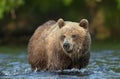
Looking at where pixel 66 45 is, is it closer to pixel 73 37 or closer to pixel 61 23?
pixel 73 37

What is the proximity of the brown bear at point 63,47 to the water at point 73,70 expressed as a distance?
201 mm

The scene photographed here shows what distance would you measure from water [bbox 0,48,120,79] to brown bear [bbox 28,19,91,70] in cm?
20

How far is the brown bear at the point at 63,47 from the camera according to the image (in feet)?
33.9

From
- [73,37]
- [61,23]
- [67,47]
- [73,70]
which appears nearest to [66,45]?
[67,47]

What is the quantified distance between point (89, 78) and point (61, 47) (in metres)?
0.88

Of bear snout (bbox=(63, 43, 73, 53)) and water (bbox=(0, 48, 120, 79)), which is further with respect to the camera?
water (bbox=(0, 48, 120, 79))

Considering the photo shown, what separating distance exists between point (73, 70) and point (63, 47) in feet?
2.45

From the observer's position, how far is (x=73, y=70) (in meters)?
10.8

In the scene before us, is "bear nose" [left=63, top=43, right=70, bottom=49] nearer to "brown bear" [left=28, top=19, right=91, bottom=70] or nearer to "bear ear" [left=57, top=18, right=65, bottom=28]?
"brown bear" [left=28, top=19, right=91, bottom=70]

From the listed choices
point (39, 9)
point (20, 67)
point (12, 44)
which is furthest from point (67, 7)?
point (20, 67)

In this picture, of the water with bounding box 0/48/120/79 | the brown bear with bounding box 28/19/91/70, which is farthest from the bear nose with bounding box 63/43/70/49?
the water with bounding box 0/48/120/79

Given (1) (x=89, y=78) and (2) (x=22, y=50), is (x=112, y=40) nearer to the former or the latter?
(2) (x=22, y=50)

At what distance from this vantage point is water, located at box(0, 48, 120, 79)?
10.4 metres

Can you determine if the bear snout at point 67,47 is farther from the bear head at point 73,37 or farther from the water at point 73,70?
the water at point 73,70
